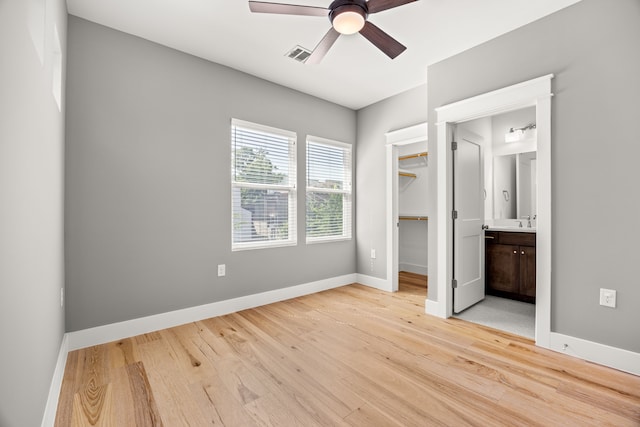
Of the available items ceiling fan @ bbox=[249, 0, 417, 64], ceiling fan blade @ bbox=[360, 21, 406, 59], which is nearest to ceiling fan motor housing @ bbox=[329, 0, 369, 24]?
ceiling fan @ bbox=[249, 0, 417, 64]

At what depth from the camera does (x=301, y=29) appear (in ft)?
8.41

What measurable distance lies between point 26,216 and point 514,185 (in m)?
4.99

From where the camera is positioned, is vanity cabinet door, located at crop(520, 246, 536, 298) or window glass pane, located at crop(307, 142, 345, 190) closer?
vanity cabinet door, located at crop(520, 246, 536, 298)

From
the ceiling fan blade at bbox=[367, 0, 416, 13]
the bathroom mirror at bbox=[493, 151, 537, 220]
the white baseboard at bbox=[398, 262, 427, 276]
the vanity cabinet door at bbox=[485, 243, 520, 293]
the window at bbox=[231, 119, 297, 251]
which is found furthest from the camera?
the white baseboard at bbox=[398, 262, 427, 276]

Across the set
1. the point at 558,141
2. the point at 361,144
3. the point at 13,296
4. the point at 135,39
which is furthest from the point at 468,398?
the point at 135,39

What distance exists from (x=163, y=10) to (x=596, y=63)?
11.2 feet

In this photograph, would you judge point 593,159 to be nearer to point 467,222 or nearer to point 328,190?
point 467,222

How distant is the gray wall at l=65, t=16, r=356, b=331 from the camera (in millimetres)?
2398

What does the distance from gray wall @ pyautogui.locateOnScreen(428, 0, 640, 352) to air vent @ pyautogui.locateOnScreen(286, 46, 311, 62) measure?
1959 mm

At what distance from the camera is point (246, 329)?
2.78 meters

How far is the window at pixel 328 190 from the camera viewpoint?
4.06 meters

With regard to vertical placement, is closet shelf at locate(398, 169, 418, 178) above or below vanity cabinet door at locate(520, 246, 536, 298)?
above

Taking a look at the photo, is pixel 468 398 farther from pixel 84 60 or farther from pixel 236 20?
pixel 84 60

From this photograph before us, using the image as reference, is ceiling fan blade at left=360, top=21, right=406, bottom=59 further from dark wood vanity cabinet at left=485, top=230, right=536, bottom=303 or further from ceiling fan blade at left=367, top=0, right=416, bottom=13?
dark wood vanity cabinet at left=485, top=230, right=536, bottom=303
